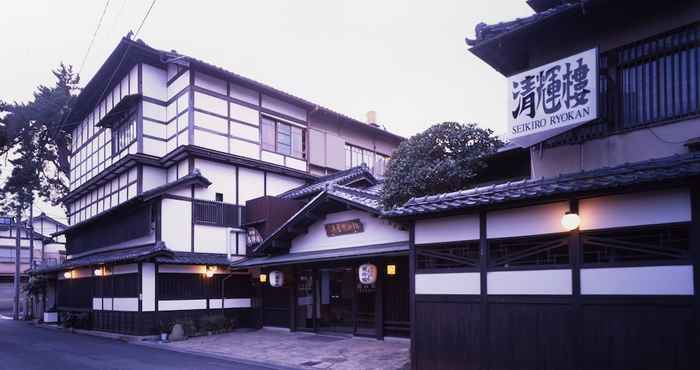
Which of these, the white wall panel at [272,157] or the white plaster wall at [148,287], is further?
the white wall panel at [272,157]

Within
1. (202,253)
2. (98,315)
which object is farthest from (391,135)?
(98,315)

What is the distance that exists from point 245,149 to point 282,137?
2847mm

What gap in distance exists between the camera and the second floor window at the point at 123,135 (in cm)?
2638

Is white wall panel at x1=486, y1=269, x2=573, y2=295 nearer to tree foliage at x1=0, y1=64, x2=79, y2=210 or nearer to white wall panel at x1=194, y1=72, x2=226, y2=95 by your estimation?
white wall panel at x1=194, y1=72, x2=226, y2=95

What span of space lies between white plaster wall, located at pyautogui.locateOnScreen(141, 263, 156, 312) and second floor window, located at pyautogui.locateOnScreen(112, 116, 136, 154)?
25.2 feet

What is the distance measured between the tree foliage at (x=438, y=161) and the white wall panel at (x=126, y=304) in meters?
13.4

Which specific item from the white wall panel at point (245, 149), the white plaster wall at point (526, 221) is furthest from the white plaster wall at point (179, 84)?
the white plaster wall at point (526, 221)

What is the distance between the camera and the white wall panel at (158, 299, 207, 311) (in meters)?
22.1

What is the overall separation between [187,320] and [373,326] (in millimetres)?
8806

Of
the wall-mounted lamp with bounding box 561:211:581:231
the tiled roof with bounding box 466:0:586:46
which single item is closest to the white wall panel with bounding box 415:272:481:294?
the wall-mounted lamp with bounding box 561:211:581:231

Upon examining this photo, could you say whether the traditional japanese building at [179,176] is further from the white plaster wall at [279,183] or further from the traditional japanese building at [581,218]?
the traditional japanese building at [581,218]

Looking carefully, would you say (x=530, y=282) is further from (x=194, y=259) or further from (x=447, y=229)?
(x=194, y=259)

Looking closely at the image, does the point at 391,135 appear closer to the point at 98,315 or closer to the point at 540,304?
the point at 98,315

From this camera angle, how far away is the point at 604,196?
9.16m
